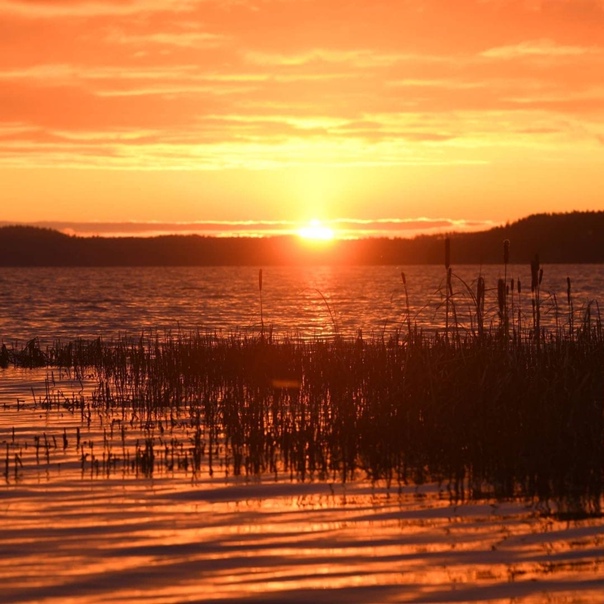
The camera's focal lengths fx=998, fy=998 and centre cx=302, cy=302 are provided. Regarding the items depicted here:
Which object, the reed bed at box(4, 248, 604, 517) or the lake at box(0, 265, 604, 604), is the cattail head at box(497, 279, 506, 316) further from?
the lake at box(0, 265, 604, 604)

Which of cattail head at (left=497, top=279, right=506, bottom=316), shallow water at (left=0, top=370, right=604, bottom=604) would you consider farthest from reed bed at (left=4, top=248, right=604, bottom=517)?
shallow water at (left=0, top=370, right=604, bottom=604)

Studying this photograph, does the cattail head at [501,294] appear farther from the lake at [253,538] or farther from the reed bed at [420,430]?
the lake at [253,538]

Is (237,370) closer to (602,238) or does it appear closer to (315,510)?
(315,510)

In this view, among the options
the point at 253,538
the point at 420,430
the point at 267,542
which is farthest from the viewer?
the point at 420,430

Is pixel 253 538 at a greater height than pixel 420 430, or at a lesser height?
lesser

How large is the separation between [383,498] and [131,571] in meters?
2.50

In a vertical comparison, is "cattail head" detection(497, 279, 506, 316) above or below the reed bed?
above

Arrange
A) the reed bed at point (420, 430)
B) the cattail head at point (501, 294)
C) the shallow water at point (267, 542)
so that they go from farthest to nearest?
1. the cattail head at point (501, 294)
2. the reed bed at point (420, 430)
3. the shallow water at point (267, 542)

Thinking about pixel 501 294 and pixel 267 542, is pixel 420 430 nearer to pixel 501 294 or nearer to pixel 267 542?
pixel 501 294

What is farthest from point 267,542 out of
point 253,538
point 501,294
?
point 501,294

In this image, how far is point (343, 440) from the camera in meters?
9.66

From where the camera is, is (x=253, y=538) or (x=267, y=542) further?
(x=253, y=538)

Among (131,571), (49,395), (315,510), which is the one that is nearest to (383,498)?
(315,510)

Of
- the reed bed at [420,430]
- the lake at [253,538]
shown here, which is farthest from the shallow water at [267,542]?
the reed bed at [420,430]
